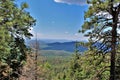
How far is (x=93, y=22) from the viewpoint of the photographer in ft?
71.9

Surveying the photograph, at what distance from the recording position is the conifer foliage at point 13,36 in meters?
29.8

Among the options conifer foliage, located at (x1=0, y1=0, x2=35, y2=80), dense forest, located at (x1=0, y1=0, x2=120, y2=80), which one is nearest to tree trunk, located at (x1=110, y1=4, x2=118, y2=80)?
dense forest, located at (x1=0, y1=0, x2=120, y2=80)

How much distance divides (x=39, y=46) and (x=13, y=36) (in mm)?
2898

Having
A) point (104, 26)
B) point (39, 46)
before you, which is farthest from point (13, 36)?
point (104, 26)

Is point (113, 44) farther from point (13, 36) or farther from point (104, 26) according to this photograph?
point (13, 36)

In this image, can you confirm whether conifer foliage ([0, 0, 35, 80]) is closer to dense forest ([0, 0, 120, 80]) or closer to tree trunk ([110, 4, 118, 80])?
dense forest ([0, 0, 120, 80])

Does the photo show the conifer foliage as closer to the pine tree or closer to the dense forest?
the dense forest

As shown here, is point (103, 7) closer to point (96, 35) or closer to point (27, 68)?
point (96, 35)

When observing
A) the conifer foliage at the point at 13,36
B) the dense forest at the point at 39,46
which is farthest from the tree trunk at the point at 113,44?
the conifer foliage at the point at 13,36

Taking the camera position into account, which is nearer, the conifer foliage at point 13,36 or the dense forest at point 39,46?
the dense forest at point 39,46

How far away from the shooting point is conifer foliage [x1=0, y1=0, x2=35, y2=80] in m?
29.8

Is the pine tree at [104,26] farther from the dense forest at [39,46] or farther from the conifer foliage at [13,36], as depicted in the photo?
the conifer foliage at [13,36]

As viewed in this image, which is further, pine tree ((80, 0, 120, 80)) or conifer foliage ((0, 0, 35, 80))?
conifer foliage ((0, 0, 35, 80))

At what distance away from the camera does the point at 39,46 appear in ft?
99.6
